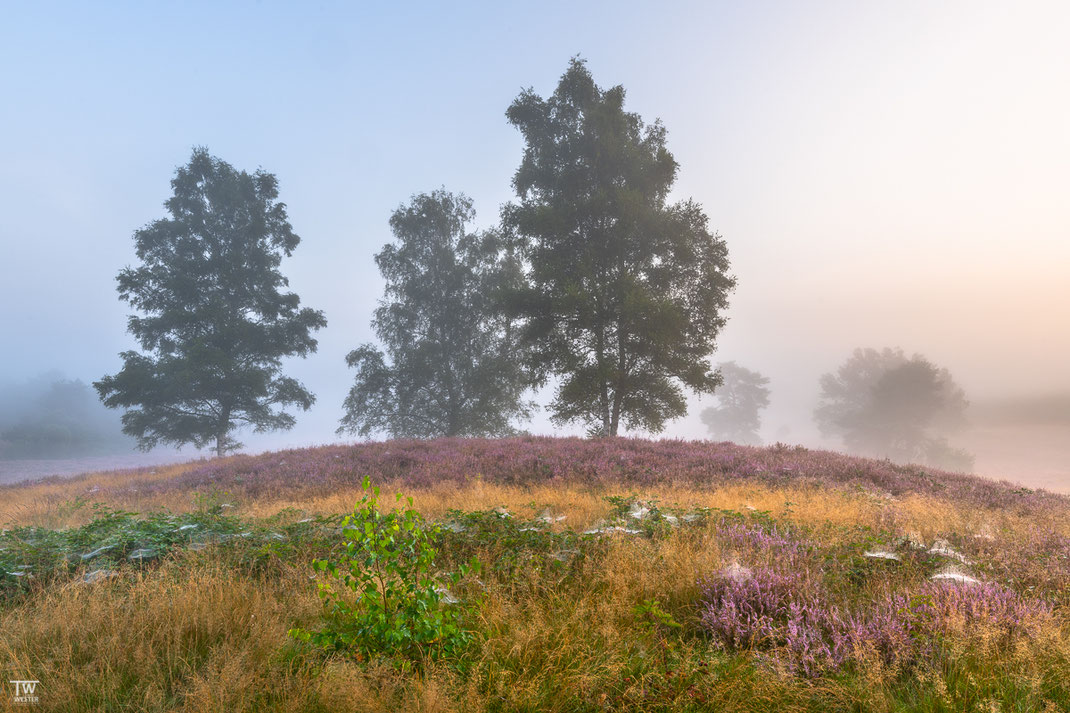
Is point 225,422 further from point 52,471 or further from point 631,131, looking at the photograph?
point 631,131

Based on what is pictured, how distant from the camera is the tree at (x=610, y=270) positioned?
54.4 ft

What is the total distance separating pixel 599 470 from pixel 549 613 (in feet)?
23.9

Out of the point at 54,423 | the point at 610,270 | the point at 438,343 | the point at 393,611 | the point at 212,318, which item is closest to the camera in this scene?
the point at 393,611

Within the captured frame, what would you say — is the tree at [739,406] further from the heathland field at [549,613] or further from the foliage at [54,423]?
the foliage at [54,423]

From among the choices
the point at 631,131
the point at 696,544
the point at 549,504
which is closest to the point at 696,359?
the point at 631,131

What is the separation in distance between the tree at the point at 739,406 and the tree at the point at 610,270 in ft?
152

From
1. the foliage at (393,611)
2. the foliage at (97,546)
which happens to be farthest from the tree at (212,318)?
the foliage at (393,611)

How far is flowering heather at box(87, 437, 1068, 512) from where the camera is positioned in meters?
10.0

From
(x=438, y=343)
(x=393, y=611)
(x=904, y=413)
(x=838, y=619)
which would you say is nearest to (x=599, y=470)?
(x=838, y=619)

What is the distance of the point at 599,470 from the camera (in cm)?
1073

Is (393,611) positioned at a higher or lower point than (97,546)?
higher

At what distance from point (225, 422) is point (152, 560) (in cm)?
1976

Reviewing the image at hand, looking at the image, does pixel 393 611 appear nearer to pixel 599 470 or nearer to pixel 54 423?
pixel 599 470

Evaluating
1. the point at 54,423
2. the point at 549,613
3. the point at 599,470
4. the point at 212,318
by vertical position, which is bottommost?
the point at 549,613
